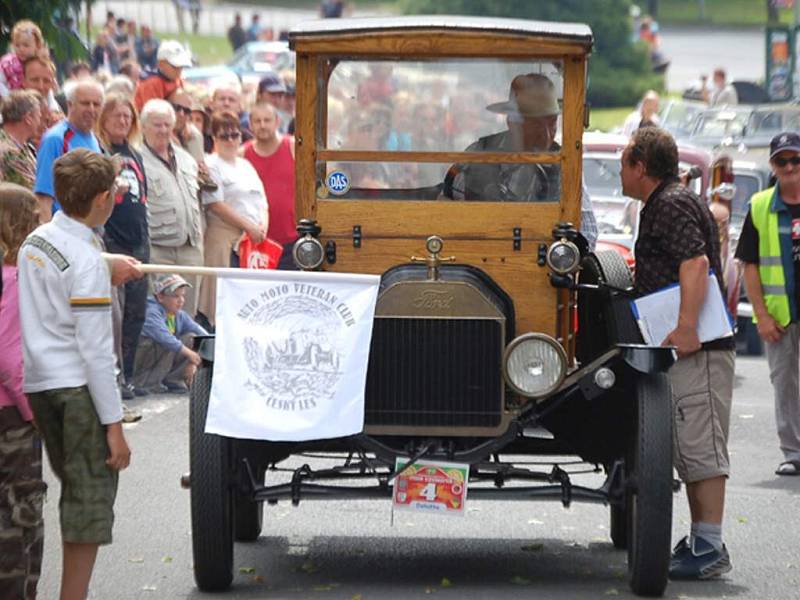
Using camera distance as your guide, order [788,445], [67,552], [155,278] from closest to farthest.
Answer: [67,552]
[788,445]
[155,278]

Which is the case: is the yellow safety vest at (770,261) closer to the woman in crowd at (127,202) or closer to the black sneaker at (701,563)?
the black sneaker at (701,563)

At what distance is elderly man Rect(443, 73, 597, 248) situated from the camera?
7961 millimetres

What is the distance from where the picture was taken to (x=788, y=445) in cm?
1091

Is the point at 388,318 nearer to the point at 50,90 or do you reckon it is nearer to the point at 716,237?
the point at 716,237

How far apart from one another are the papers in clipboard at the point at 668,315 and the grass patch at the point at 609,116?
3171 centimetres

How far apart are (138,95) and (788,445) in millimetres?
6935

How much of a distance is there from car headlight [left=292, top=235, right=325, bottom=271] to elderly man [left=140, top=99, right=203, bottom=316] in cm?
539

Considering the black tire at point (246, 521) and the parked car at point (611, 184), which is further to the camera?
the parked car at point (611, 184)

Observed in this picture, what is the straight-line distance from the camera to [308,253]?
780 cm

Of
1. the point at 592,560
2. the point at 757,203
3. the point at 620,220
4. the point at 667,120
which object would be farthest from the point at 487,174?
the point at 667,120

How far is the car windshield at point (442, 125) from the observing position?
7965 mm

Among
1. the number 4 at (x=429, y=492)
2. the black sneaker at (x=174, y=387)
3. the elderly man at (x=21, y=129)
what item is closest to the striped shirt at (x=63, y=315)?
the number 4 at (x=429, y=492)

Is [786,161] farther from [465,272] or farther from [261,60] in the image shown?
[261,60]

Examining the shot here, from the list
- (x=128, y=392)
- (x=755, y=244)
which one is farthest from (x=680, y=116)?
(x=755, y=244)
